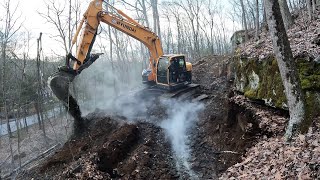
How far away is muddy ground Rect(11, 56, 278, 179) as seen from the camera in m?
8.50

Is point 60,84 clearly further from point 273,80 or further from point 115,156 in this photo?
point 273,80

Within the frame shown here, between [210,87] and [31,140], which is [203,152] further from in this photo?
[31,140]

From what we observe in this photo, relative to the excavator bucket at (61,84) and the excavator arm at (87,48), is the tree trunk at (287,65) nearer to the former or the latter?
the excavator arm at (87,48)

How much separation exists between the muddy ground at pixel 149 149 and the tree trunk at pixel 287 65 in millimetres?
1846

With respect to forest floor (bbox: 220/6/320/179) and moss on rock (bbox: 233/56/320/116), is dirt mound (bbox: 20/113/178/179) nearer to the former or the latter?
forest floor (bbox: 220/6/320/179)

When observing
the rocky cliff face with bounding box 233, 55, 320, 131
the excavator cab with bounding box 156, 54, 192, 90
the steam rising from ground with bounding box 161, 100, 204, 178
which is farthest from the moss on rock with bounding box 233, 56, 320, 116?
the excavator cab with bounding box 156, 54, 192, 90

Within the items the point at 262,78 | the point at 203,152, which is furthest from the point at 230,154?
the point at 262,78

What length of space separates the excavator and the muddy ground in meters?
1.60

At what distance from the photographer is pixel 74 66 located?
39.8 ft

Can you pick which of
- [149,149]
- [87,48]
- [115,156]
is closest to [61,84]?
[87,48]

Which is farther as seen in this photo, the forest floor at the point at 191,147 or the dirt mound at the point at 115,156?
the dirt mound at the point at 115,156

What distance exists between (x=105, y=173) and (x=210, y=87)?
31.2 ft

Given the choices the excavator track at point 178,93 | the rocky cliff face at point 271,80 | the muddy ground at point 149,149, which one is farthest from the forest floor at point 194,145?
the excavator track at point 178,93

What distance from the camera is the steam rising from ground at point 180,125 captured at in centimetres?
959
